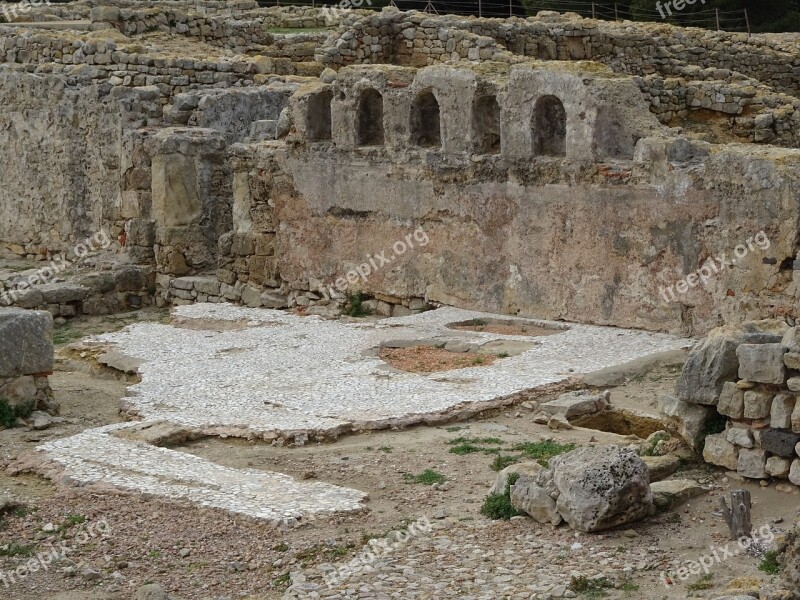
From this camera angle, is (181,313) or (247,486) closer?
(247,486)

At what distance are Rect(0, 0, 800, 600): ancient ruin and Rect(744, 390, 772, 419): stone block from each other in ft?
0.08

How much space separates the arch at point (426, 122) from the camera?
15344 mm

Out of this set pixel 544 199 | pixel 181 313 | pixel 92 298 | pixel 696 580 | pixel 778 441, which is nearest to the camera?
pixel 696 580

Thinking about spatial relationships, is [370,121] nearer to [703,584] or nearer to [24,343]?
[24,343]

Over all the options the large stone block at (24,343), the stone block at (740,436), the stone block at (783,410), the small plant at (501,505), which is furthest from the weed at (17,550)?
the stone block at (783,410)

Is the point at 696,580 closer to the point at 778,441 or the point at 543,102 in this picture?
the point at 778,441

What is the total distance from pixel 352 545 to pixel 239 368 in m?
4.58

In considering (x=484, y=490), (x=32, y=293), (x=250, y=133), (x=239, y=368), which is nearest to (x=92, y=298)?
(x=32, y=293)

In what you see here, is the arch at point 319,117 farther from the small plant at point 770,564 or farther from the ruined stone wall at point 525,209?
the small plant at point 770,564

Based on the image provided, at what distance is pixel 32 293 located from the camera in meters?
16.8

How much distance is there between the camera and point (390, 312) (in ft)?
51.6

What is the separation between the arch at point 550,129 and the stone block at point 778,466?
587 centimetres

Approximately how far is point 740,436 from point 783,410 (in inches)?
15.3

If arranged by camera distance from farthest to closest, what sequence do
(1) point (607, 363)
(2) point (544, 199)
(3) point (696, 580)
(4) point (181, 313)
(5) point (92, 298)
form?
(5) point (92, 298), (4) point (181, 313), (2) point (544, 199), (1) point (607, 363), (3) point (696, 580)
